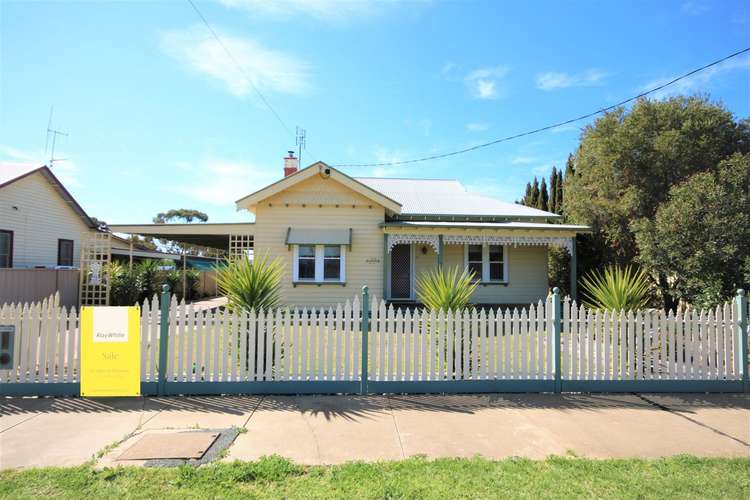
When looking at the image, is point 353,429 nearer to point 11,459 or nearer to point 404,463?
point 404,463

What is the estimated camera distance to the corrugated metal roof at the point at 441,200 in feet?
50.9

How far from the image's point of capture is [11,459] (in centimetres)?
375

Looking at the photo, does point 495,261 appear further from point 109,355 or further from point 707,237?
point 109,355

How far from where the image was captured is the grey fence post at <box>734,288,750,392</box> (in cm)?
582

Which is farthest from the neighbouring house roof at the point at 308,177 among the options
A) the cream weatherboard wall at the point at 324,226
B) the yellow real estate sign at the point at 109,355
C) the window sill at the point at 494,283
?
the yellow real estate sign at the point at 109,355

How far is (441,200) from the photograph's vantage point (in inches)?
682

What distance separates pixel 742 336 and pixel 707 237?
351 cm

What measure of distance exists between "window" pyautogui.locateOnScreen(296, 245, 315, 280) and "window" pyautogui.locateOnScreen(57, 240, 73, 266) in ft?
39.1

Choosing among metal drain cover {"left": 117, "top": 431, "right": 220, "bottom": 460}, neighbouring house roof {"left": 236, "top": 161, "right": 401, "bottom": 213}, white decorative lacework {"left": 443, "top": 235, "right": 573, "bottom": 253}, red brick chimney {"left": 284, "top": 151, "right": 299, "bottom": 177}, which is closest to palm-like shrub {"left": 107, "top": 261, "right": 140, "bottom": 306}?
neighbouring house roof {"left": 236, "top": 161, "right": 401, "bottom": 213}

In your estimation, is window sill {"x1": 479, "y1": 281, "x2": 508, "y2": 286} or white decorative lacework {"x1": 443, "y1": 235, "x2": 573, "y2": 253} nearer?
white decorative lacework {"x1": 443, "y1": 235, "x2": 573, "y2": 253}

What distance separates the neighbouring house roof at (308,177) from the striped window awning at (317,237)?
1.38m

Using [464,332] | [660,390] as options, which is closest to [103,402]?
[464,332]

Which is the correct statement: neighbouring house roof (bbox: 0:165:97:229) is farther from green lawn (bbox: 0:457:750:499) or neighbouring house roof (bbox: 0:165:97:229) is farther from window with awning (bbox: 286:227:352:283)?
green lawn (bbox: 0:457:750:499)

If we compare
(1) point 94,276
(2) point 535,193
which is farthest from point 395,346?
(2) point 535,193
